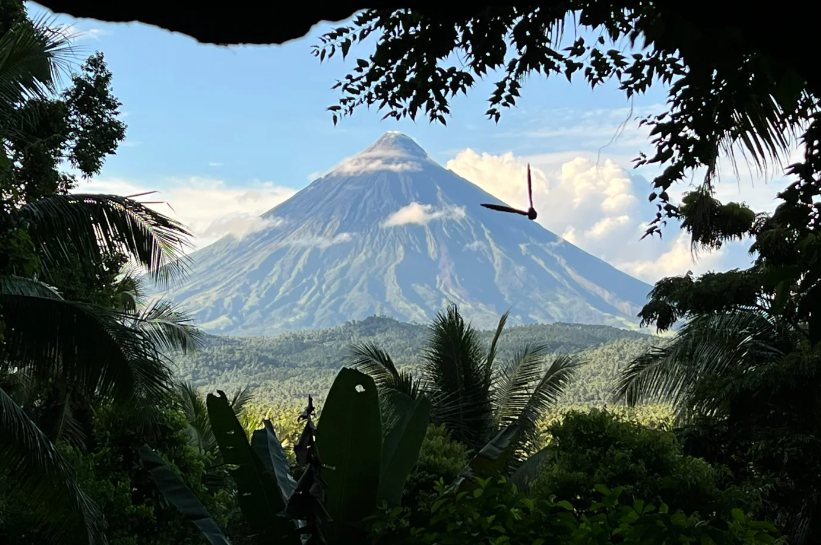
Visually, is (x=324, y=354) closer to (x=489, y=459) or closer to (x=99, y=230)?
(x=99, y=230)

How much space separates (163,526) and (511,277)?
156 meters

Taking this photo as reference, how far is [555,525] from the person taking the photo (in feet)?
9.25

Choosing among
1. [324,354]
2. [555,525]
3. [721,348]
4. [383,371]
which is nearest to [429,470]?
[383,371]

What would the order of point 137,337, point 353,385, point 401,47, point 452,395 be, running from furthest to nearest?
point 452,395 < point 137,337 < point 353,385 < point 401,47

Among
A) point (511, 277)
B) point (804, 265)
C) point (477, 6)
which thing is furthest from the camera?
point (511, 277)

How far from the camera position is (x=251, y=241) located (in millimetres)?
163125

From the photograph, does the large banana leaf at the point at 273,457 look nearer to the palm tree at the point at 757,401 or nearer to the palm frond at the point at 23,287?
the palm frond at the point at 23,287

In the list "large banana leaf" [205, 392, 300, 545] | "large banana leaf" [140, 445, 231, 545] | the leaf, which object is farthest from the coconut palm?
the leaf

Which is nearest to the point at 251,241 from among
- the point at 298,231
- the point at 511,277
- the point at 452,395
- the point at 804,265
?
the point at 298,231

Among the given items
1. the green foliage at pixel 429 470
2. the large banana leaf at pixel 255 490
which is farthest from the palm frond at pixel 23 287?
the green foliage at pixel 429 470

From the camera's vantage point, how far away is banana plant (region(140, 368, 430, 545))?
457 cm

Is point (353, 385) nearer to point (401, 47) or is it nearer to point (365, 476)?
point (365, 476)

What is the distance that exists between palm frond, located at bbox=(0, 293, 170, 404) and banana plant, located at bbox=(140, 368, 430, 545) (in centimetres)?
79

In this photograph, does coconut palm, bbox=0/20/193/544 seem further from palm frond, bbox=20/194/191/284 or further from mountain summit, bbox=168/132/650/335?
mountain summit, bbox=168/132/650/335
